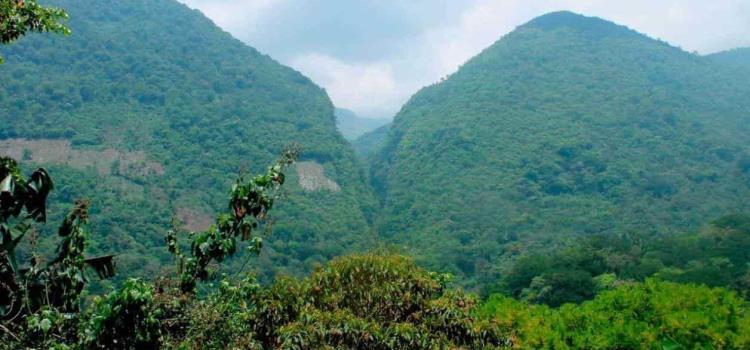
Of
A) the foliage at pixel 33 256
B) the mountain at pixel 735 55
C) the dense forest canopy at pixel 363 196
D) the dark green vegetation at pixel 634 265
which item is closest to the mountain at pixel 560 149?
the dense forest canopy at pixel 363 196

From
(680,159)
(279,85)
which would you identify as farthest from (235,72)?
(680,159)

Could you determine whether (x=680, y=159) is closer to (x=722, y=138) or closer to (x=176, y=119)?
(x=722, y=138)

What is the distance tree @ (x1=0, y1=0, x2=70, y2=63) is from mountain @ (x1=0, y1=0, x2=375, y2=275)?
1258 inches

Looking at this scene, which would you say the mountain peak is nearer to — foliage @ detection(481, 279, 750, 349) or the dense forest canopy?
the dense forest canopy

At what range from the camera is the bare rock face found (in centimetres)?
7131

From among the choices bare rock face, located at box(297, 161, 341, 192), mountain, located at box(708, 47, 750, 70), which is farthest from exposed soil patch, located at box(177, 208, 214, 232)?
mountain, located at box(708, 47, 750, 70)

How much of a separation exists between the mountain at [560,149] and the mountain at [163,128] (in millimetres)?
9096

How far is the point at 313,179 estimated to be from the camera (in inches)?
2864

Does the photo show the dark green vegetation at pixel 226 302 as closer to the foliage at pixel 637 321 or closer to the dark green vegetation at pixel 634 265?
the foliage at pixel 637 321

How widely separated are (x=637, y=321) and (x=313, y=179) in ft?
205

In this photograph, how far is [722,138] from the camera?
72375mm

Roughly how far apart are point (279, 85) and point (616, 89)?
49668mm

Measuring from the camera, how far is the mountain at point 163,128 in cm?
5112

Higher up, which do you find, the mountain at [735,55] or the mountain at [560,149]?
the mountain at [735,55]
